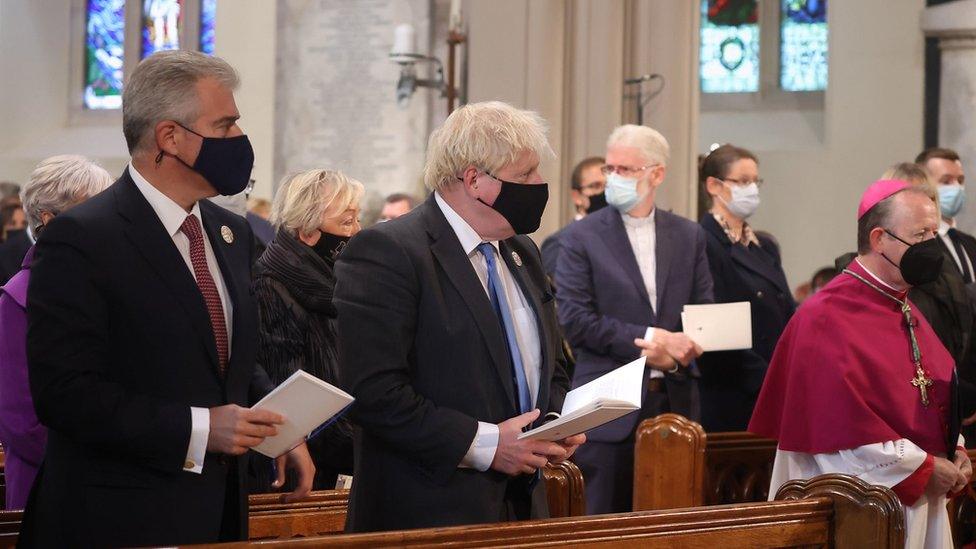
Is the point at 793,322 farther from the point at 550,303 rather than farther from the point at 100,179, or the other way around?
the point at 100,179

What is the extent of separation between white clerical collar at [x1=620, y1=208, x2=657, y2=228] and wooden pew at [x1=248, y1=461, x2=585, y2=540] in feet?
6.65

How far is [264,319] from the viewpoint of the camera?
13.3 ft

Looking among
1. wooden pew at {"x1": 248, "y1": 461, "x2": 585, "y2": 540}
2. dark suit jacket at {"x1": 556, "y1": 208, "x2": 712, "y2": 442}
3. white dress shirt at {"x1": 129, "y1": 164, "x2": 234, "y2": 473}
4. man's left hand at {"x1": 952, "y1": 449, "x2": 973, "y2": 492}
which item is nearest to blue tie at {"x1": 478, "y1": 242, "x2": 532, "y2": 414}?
wooden pew at {"x1": 248, "y1": 461, "x2": 585, "y2": 540}

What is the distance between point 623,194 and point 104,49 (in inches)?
401

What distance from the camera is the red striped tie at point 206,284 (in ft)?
8.49

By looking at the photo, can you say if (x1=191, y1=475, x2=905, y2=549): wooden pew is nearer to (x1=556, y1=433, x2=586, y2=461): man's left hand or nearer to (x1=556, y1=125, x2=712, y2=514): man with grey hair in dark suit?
(x1=556, y1=433, x2=586, y2=461): man's left hand

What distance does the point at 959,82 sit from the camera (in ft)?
33.1

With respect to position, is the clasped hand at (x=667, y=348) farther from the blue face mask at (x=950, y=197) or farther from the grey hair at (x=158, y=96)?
the grey hair at (x=158, y=96)

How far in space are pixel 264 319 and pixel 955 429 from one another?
2.11 m

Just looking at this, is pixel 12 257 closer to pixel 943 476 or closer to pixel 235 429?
pixel 235 429

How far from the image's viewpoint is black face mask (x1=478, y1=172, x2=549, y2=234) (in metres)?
2.88

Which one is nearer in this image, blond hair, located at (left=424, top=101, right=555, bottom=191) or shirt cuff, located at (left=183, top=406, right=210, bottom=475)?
shirt cuff, located at (left=183, top=406, right=210, bottom=475)

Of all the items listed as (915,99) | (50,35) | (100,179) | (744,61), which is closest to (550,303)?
(100,179)

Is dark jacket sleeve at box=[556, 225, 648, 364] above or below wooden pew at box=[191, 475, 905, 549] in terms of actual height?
above
